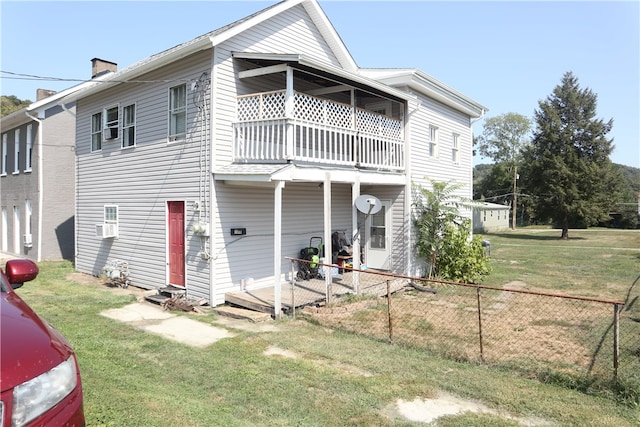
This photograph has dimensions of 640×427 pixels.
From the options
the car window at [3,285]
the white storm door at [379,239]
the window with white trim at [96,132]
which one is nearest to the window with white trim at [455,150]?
the white storm door at [379,239]

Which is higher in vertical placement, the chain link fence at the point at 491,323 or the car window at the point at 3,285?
the car window at the point at 3,285

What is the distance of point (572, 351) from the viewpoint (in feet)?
21.2

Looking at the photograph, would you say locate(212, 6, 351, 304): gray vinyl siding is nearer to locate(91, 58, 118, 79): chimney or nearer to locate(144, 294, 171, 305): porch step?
locate(144, 294, 171, 305): porch step

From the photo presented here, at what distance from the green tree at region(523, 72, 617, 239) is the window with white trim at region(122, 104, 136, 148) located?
29821 millimetres

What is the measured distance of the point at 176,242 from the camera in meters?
10.1

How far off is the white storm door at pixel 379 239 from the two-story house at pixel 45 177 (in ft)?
37.5

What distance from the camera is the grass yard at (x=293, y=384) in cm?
416

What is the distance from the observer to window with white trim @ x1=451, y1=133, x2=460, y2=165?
15352 millimetres

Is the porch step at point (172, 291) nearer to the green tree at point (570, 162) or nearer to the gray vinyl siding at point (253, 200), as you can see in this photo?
the gray vinyl siding at point (253, 200)

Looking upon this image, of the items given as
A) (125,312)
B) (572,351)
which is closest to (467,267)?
(572,351)

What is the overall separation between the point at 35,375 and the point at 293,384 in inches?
126

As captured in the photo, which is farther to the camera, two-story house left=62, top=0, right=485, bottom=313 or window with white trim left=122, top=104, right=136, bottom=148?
window with white trim left=122, top=104, right=136, bottom=148

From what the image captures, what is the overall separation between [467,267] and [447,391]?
320 inches

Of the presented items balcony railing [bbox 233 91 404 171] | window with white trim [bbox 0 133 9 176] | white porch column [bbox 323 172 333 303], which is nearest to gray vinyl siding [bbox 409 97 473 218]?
balcony railing [bbox 233 91 404 171]
